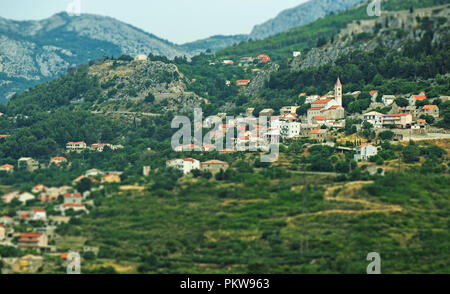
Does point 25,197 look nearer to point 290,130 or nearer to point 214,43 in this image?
point 290,130

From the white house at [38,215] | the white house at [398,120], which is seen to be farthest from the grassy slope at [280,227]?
the white house at [398,120]

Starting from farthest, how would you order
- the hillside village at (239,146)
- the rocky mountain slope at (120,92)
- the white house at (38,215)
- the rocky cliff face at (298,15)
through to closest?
the rocky cliff face at (298,15)
the rocky mountain slope at (120,92)
the white house at (38,215)
the hillside village at (239,146)

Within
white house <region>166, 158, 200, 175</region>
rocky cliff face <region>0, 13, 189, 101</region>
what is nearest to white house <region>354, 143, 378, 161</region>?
white house <region>166, 158, 200, 175</region>

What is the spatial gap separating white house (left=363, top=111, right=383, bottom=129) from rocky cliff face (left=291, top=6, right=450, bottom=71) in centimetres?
1361

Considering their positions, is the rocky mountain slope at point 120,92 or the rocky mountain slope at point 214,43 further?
the rocky mountain slope at point 214,43

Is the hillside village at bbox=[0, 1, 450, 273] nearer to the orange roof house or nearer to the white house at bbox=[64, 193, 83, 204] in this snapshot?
the white house at bbox=[64, 193, 83, 204]

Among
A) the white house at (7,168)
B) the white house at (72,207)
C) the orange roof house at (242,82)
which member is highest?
the orange roof house at (242,82)

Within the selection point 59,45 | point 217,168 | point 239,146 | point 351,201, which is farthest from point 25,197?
point 59,45

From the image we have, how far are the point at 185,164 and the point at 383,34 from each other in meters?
28.1

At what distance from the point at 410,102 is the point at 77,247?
27626 millimetres

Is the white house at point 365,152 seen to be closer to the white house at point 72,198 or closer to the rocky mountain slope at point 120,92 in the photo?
the white house at point 72,198

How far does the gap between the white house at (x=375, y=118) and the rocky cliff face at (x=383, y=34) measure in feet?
44.7

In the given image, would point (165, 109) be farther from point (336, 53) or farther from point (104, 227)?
point (104, 227)

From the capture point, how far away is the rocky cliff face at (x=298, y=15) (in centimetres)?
15312
